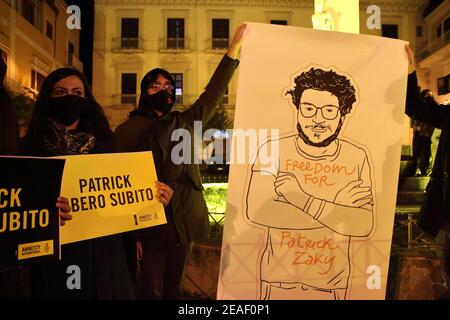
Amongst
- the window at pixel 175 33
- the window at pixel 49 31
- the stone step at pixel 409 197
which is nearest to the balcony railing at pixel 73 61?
the window at pixel 49 31

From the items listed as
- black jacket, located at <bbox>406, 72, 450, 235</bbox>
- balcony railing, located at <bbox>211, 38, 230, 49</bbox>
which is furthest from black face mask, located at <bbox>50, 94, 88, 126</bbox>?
balcony railing, located at <bbox>211, 38, 230, 49</bbox>

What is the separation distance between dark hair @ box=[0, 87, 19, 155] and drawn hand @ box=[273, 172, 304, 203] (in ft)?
4.25

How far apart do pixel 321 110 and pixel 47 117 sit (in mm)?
1406

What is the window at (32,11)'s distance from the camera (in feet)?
53.0

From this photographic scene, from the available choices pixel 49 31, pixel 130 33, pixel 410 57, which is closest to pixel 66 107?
pixel 410 57

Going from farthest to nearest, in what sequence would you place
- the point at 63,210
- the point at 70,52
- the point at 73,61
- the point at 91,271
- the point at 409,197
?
the point at 70,52 → the point at 73,61 → the point at 409,197 → the point at 91,271 → the point at 63,210

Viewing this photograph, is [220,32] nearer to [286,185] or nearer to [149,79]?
[149,79]

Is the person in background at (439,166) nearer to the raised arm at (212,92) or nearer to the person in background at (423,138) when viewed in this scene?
the person in background at (423,138)

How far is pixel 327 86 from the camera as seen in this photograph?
212 centimetres

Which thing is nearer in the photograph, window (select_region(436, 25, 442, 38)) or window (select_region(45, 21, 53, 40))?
window (select_region(45, 21, 53, 40))

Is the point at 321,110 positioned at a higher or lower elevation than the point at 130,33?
lower

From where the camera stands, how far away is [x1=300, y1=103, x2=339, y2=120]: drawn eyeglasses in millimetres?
2090

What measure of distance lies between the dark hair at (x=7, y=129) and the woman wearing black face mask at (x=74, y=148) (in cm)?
5

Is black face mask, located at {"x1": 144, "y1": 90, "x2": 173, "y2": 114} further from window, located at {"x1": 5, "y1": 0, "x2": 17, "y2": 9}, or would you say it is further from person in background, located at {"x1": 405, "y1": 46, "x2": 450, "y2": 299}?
window, located at {"x1": 5, "y1": 0, "x2": 17, "y2": 9}
